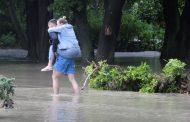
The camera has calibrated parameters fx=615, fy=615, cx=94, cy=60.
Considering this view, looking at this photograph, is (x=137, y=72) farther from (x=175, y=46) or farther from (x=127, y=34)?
(x=127, y=34)

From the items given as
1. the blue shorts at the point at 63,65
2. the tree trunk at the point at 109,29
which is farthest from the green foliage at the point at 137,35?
the blue shorts at the point at 63,65

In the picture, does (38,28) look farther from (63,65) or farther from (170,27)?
(63,65)

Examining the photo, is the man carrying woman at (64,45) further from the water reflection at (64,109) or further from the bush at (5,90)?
the bush at (5,90)

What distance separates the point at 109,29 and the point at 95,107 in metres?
14.7

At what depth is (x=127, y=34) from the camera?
157 feet

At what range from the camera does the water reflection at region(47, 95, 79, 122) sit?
9.45 m

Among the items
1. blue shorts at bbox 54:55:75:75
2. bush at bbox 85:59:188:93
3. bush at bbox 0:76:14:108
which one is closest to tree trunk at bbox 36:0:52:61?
bush at bbox 85:59:188:93

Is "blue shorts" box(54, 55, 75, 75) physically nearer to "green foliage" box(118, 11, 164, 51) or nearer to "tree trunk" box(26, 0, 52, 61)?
"tree trunk" box(26, 0, 52, 61)

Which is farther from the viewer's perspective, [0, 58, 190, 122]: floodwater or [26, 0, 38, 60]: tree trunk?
[26, 0, 38, 60]: tree trunk

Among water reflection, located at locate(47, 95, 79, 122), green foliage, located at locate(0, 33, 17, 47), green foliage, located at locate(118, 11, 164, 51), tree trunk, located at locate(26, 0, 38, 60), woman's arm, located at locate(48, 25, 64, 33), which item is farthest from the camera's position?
green foliage, located at locate(0, 33, 17, 47)

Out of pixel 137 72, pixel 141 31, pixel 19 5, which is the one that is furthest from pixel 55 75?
pixel 141 31

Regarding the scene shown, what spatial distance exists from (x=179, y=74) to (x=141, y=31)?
116 ft

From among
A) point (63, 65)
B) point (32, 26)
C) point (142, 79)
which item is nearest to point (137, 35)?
point (32, 26)

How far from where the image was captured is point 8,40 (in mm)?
54844
